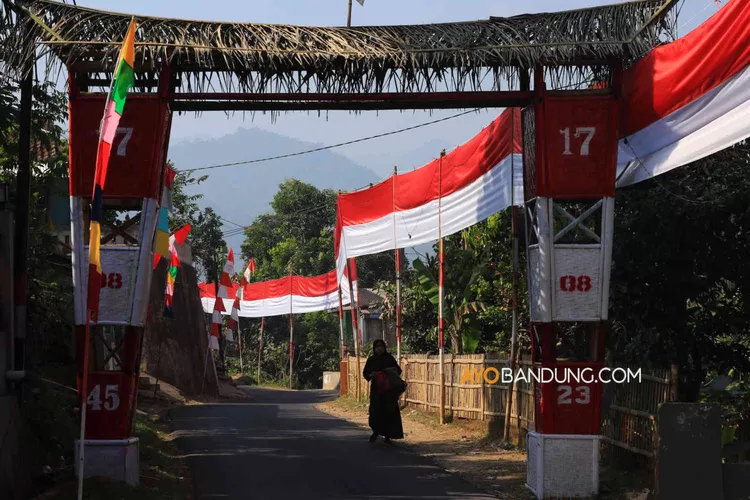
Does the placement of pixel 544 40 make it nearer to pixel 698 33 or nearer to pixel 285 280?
pixel 698 33

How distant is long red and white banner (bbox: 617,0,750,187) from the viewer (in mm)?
9094

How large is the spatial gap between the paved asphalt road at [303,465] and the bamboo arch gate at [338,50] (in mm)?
4702

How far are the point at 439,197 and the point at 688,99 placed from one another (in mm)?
9463

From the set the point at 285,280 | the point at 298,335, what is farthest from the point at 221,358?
the point at 298,335

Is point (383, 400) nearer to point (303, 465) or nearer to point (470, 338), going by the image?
point (303, 465)

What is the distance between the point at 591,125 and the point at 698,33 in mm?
1920

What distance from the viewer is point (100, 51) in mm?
11445

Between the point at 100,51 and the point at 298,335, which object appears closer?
the point at 100,51

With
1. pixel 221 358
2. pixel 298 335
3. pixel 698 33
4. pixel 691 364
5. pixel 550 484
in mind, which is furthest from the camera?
pixel 298 335

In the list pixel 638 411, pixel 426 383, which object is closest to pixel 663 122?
pixel 638 411

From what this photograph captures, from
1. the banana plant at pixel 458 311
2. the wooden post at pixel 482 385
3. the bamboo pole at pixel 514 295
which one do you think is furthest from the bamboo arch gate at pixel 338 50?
the banana plant at pixel 458 311

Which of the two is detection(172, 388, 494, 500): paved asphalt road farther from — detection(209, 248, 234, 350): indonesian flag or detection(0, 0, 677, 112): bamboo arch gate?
Result: detection(209, 248, 234, 350): indonesian flag

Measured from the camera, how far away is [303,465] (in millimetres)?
13602

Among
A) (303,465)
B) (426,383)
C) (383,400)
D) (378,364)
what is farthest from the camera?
(426,383)
